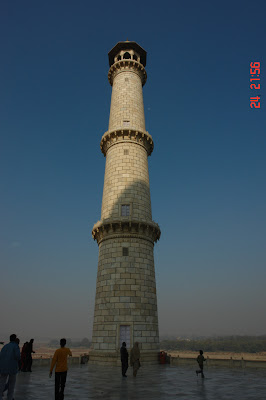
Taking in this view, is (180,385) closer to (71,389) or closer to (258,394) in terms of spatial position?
(258,394)

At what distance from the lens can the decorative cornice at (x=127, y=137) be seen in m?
28.6

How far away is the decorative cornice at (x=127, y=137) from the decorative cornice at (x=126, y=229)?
872cm

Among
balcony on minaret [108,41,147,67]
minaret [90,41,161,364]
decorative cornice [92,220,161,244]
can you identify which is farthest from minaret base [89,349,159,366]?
balcony on minaret [108,41,147,67]

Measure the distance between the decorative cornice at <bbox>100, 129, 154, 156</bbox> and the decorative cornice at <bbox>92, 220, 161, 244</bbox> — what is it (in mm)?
8718

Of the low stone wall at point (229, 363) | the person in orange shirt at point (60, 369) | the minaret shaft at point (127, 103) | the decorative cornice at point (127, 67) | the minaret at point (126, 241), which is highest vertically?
the decorative cornice at point (127, 67)

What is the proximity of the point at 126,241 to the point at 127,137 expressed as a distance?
423 inches

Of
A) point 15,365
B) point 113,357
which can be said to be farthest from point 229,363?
point 15,365

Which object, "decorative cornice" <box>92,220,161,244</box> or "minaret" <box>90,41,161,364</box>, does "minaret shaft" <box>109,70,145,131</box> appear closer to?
"minaret" <box>90,41,161,364</box>

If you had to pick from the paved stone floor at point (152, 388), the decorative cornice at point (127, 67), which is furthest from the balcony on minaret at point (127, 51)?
the paved stone floor at point (152, 388)

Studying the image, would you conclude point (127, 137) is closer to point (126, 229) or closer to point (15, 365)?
point (126, 229)

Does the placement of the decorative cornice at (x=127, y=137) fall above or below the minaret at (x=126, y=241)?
above

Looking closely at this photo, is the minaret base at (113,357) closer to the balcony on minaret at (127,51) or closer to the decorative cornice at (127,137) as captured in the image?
the decorative cornice at (127,137)

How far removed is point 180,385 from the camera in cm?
1249

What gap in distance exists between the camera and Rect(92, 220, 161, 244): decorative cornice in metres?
24.5
